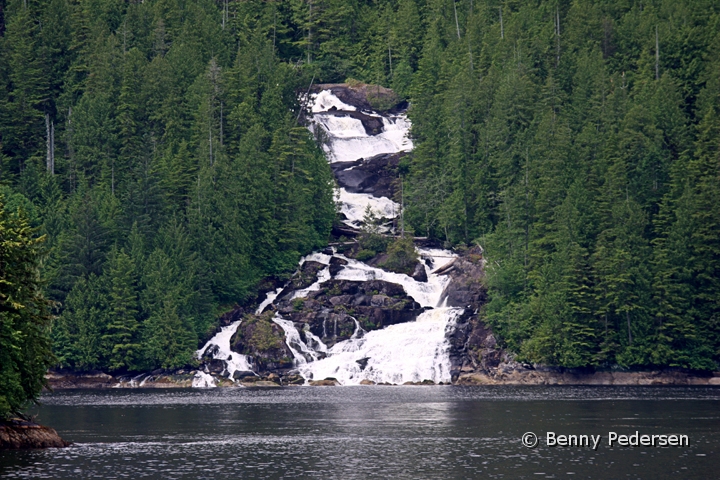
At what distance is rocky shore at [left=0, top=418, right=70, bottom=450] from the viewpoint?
5638 centimetres

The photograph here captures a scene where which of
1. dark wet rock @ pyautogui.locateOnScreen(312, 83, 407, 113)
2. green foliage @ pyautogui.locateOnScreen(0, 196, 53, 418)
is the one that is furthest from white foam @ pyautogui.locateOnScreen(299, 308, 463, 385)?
green foliage @ pyautogui.locateOnScreen(0, 196, 53, 418)

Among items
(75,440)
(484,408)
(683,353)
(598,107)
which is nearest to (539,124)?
(598,107)

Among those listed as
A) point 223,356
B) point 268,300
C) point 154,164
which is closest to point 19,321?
point 223,356

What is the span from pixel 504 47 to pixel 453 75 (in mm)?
8521

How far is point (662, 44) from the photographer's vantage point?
156 meters

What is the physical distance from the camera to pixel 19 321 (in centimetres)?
5622

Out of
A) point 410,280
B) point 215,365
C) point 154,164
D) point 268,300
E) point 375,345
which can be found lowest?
point 215,365

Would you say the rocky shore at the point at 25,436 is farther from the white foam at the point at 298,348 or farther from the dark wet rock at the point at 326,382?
the white foam at the point at 298,348

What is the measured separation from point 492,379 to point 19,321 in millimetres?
72172

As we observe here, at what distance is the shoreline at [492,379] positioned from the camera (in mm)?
117625

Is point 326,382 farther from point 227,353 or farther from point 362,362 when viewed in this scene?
point 227,353

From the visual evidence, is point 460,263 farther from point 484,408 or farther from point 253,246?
point 484,408

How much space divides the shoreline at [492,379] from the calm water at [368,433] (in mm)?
11020

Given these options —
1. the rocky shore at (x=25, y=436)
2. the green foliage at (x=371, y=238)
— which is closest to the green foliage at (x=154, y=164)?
the green foliage at (x=371, y=238)
